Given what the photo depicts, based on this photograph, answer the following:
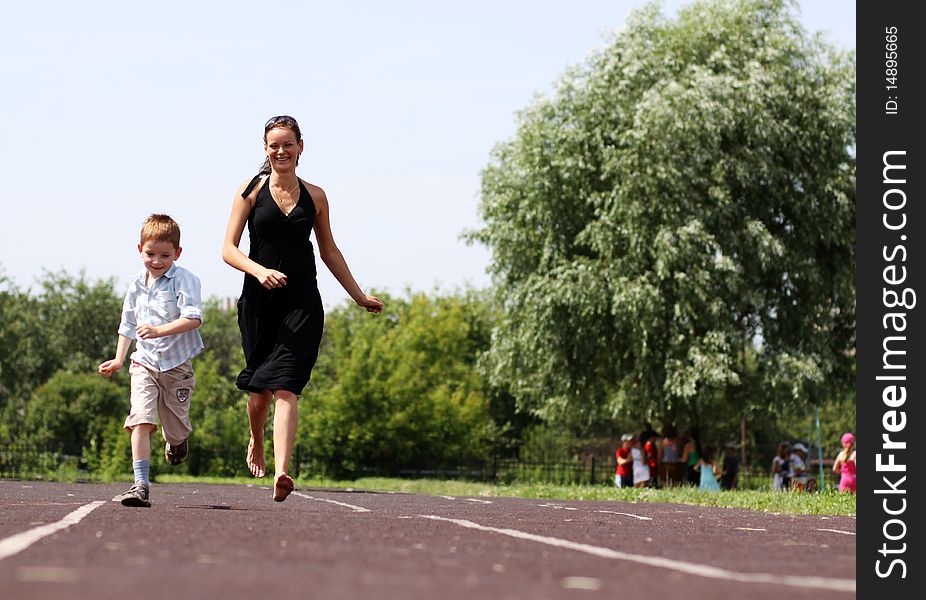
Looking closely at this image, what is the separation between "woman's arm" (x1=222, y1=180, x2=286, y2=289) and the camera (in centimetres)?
845

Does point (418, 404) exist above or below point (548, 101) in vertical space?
below

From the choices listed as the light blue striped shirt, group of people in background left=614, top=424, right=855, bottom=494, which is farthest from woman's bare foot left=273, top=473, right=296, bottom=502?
group of people in background left=614, top=424, right=855, bottom=494

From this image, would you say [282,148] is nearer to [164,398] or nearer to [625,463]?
[164,398]

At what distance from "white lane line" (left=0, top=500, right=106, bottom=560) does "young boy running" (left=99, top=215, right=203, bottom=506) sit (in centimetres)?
160

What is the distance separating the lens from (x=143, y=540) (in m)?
5.55

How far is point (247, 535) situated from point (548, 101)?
27.3 meters

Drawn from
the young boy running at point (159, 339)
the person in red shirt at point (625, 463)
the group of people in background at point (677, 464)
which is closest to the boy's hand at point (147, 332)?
the young boy running at point (159, 339)

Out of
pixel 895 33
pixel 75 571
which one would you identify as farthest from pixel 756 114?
pixel 75 571

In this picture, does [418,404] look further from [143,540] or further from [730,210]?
[143,540]

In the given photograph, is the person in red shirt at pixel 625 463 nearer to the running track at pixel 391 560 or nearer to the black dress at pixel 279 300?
the black dress at pixel 279 300

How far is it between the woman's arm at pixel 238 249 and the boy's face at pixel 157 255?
17.9 inches

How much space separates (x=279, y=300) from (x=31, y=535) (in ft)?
11.5

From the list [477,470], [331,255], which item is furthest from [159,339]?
[477,470]

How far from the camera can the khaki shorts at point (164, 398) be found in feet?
29.9
